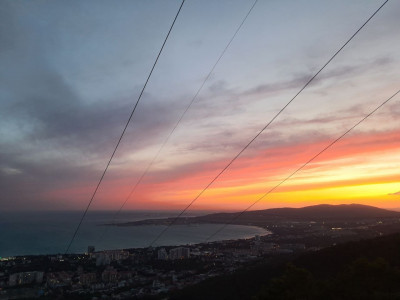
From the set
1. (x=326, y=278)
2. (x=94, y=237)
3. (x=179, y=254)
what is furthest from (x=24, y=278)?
(x=94, y=237)

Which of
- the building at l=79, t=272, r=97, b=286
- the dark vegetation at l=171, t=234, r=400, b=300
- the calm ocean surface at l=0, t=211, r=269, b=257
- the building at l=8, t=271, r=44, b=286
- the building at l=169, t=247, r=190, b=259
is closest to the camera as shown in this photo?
the dark vegetation at l=171, t=234, r=400, b=300

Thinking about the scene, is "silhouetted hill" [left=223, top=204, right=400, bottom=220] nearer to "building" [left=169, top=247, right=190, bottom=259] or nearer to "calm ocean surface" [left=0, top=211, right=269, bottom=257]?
"calm ocean surface" [left=0, top=211, right=269, bottom=257]

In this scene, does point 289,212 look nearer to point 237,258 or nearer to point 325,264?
point 237,258

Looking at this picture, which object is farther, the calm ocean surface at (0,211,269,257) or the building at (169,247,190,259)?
the calm ocean surface at (0,211,269,257)

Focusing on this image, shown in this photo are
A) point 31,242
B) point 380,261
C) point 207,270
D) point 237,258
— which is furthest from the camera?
point 31,242

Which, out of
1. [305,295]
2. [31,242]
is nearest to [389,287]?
[305,295]

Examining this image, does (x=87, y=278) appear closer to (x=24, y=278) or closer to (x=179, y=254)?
(x=24, y=278)

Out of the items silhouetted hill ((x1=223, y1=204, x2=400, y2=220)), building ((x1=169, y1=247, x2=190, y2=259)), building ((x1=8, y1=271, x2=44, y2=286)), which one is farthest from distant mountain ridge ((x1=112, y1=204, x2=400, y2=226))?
building ((x1=8, y1=271, x2=44, y2=286))

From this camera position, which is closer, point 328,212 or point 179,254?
point 179,254

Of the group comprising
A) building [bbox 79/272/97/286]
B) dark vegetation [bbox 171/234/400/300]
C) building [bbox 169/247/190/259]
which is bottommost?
building [bbox 79/272/97/286]
